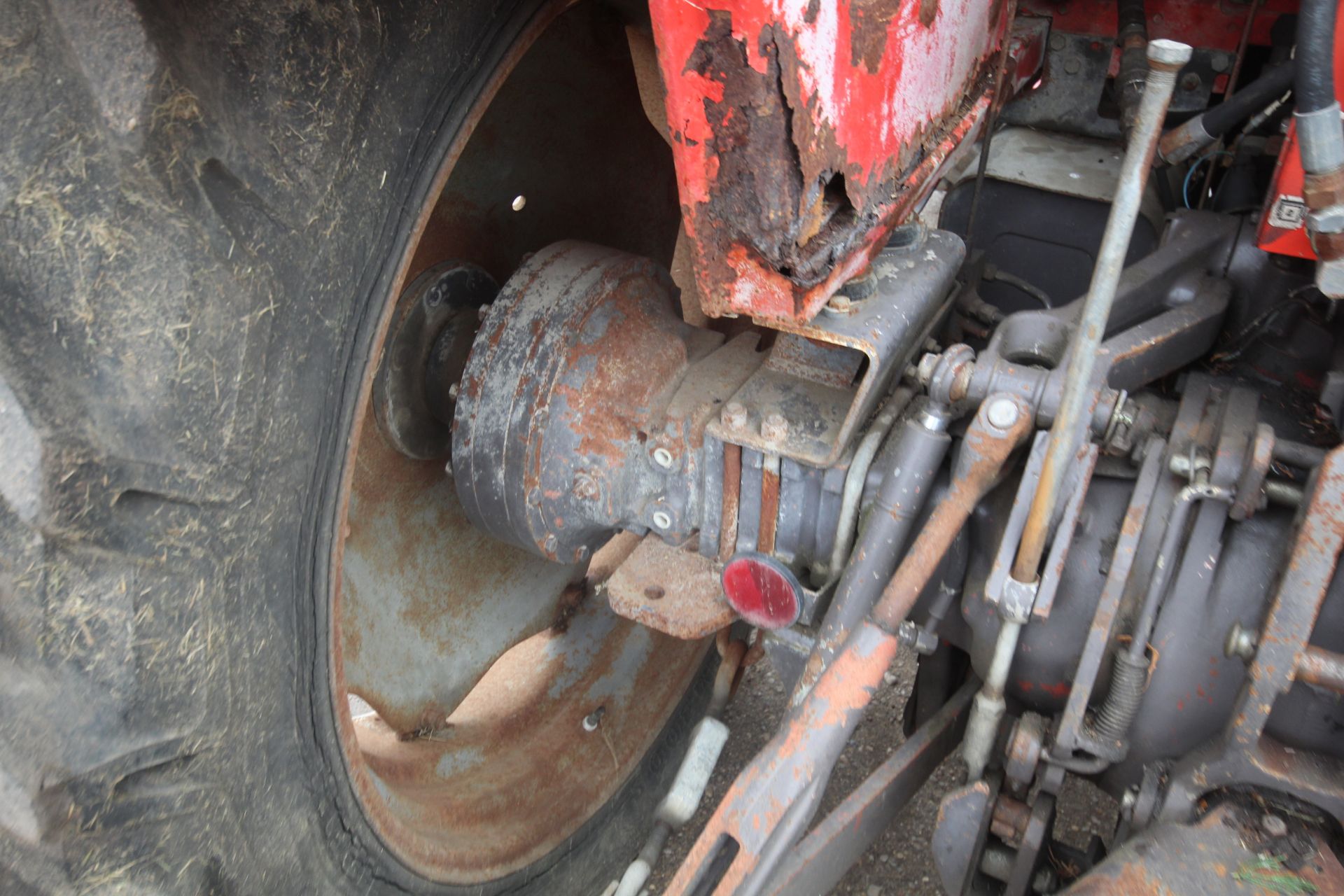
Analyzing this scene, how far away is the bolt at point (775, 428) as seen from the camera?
1.14 meters

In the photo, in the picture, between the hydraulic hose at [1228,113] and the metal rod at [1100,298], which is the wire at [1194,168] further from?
the metal rod at [1100,298]

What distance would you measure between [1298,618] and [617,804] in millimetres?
1085

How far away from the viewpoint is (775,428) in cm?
115

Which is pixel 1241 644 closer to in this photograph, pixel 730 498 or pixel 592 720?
pixel 730 498

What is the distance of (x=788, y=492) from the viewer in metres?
1.20

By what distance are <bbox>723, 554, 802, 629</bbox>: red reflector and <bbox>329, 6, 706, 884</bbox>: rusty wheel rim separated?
0.46 m

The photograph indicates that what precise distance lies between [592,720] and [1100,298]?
109cm

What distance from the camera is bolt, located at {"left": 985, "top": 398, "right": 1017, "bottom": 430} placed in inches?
39.1

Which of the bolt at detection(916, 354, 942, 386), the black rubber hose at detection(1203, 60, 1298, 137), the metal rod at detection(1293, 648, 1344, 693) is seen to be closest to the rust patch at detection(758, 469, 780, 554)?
the bolt at detection(916, 354, 942, 386)

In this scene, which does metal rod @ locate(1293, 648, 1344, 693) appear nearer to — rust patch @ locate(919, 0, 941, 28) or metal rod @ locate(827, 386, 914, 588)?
metal rod @ locate(827, 386, 914, 588)

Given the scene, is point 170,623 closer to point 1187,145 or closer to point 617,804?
point 617,804

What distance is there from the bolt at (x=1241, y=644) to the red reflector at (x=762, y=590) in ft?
1.48

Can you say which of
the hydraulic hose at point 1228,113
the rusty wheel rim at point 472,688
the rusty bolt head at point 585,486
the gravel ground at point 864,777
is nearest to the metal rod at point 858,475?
the rusty bolt head at point 585,486

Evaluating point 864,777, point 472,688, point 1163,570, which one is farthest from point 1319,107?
point 864,777
